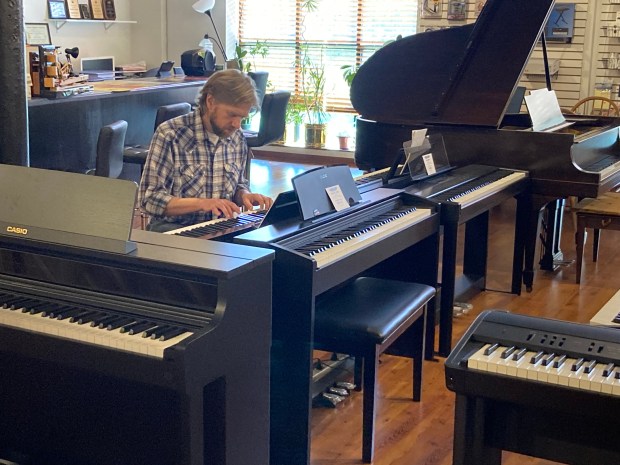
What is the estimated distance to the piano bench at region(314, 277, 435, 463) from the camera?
2.92 meters

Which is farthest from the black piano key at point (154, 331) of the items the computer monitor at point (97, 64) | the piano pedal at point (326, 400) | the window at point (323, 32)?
the computer monitor at point (97, 64)

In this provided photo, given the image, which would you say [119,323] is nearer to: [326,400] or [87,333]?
[87,333]

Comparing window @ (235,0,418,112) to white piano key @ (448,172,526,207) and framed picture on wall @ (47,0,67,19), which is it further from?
white piano key @ (448,172,526,207)

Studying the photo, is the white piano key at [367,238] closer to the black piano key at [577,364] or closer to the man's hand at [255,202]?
the man's hand at [255,202]

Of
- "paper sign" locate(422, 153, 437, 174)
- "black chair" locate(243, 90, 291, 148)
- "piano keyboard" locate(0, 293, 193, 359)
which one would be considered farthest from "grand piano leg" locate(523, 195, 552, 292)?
"piano keyboard" locate(0, 293, 193, 359)

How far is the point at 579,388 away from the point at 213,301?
0.87 metres

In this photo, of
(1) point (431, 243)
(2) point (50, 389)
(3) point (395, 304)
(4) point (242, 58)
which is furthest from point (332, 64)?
(2) point (50, 389)

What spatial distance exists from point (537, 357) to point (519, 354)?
40mm

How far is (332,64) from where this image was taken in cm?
940

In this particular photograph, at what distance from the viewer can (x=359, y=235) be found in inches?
127

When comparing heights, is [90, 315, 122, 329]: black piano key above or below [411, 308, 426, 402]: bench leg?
above

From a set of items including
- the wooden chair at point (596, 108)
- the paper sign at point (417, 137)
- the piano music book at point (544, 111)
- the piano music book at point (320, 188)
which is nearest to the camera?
the piano music book at point (320, 188)

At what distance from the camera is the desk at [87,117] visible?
538 centimetres

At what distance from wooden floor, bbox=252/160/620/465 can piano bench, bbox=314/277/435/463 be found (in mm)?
174
